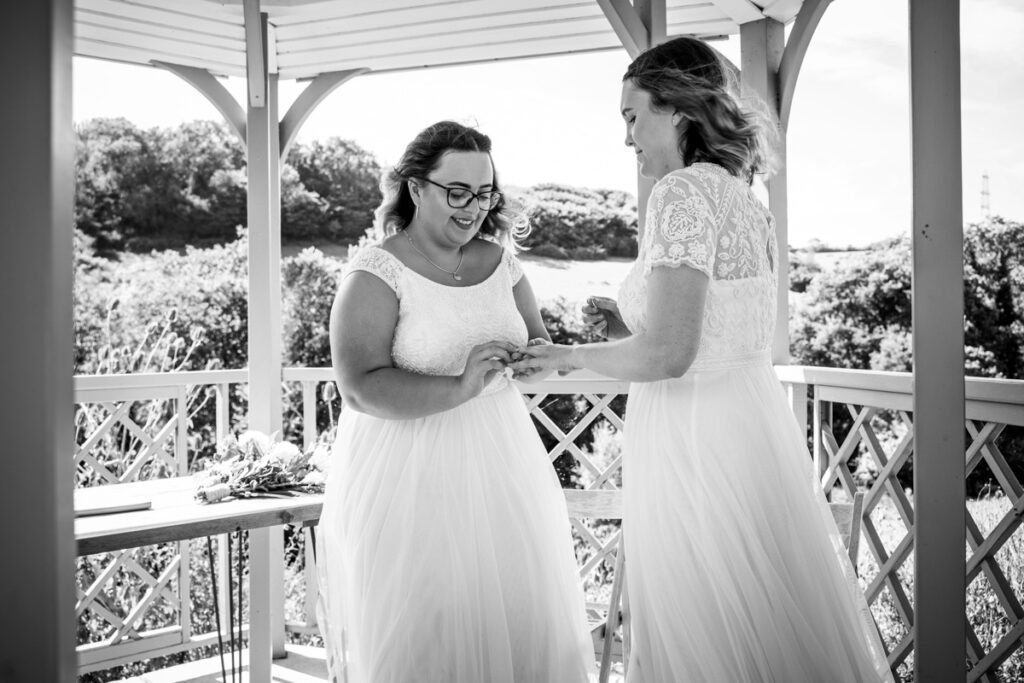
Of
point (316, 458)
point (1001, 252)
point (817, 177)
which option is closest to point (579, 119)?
point (817, 177)

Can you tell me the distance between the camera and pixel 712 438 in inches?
70.2

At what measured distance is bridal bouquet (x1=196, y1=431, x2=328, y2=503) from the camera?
3023mm

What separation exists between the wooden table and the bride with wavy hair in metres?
1.47

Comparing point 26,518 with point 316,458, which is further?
point 316,458

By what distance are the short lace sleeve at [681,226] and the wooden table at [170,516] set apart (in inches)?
68.8

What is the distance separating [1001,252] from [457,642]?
35.5 feet

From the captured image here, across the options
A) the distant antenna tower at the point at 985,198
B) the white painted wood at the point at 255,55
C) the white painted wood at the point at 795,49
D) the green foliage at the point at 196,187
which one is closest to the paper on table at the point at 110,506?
the white painted wood at the point at 255,55

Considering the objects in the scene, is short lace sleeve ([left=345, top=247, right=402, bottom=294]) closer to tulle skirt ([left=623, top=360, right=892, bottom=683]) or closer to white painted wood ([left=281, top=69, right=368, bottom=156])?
tulle skirt ([left=623, top=360, right=892, bottom=683])

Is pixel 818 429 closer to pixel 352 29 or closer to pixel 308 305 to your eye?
pixel 352 29

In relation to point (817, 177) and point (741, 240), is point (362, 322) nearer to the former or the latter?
point (741, 240)

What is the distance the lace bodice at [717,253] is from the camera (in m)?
1.70

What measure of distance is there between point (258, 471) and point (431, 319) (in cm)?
133

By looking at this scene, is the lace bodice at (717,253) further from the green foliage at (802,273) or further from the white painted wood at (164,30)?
the green foliage at (802,273)

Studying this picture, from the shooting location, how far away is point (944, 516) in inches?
57.9
